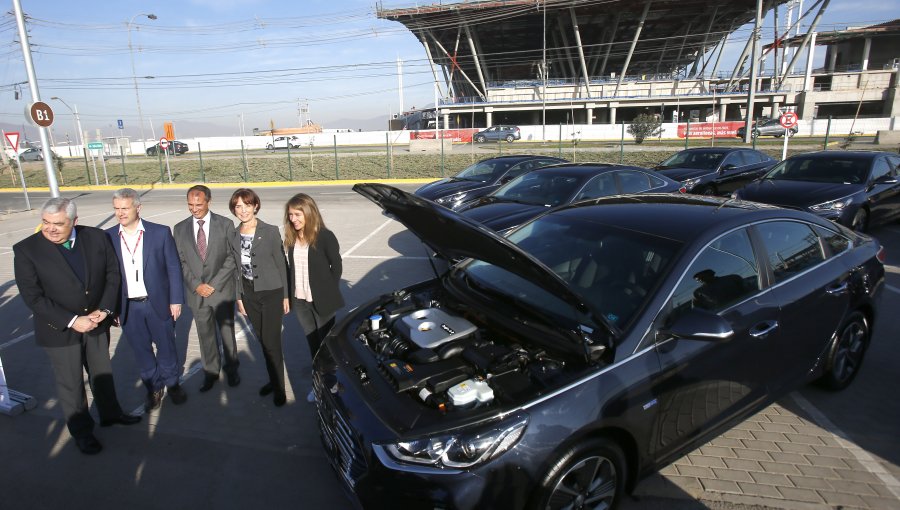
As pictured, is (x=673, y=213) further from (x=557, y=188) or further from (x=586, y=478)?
(x=557, y=188)

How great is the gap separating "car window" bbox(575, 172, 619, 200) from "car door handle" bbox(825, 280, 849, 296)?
4.00 metres

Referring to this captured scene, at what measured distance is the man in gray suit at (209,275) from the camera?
388 cm

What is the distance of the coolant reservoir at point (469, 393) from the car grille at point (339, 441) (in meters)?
0.50

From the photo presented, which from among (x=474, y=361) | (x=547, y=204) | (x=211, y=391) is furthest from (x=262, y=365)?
(x=547, y=204)

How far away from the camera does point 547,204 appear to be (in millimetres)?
7059

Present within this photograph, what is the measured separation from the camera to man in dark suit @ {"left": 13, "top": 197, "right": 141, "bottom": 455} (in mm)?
3080

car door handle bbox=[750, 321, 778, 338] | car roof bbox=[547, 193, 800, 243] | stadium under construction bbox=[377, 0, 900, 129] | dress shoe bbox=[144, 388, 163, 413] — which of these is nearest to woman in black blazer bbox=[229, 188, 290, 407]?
dress shoe bbox=[144, 388, 163, 413]

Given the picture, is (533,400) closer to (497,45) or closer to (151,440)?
(151,440)

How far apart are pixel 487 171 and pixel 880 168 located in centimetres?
741

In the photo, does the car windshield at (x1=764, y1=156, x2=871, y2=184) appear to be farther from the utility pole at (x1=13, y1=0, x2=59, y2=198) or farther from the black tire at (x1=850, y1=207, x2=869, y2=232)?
the utility pole at (x1=13, y1=0, x2=59, y2=198)

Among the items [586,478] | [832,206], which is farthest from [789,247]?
[832,206]

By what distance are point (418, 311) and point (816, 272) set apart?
2.78 metres

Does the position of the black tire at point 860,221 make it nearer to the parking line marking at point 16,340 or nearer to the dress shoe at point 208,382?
the dress shoe at point 208,382

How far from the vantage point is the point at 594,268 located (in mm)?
3018
